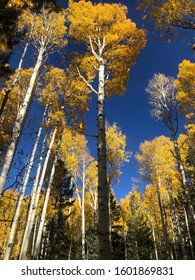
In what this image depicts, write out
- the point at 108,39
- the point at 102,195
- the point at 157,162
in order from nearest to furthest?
the point at 102,195 < the point at 108,39 < the point at 157,162

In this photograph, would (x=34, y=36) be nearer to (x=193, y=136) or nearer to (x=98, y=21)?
(x=98, y=21)

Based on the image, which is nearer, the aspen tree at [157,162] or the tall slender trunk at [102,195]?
the tall slender trunk at [102,195]

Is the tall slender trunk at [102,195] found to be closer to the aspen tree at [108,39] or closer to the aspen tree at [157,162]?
the aspen tree at [108,39]

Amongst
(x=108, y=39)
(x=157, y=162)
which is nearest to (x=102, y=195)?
(x=108, y=39)

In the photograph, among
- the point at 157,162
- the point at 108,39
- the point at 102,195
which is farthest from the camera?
the point at 157,162

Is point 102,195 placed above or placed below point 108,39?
below

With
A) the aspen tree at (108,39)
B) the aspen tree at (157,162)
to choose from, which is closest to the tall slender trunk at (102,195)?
the aspen tree at (108,39)

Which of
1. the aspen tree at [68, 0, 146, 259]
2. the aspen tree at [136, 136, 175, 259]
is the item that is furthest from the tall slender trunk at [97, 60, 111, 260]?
the aspen tree at [136, 136, 175, 259]

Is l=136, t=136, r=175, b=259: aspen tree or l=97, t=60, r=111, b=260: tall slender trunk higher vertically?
l=136, t=136, r=175, b=259: aspen tree

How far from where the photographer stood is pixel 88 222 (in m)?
27.3

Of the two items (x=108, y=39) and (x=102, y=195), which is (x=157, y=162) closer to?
(x=108, y=39)

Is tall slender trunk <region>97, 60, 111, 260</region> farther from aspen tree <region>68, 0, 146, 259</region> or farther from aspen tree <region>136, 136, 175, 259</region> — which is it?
aspen tree <region>136, 136, 175, 259</region>
